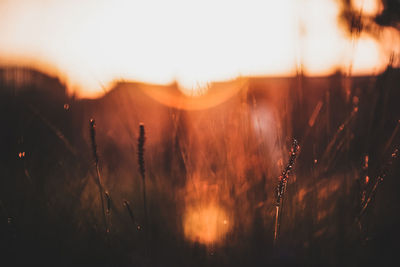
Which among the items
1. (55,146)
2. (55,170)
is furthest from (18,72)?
(55,170)

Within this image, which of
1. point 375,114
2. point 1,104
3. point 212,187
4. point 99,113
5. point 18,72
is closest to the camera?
point 375,114

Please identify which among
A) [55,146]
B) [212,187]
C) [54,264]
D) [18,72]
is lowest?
[54,264]

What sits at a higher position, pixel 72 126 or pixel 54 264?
pixel 72 126

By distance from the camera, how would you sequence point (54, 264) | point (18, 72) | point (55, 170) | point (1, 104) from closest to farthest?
point (54, 264), point (55, 170), point (18, 72), point (1, 104)

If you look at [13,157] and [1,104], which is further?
[1,104]

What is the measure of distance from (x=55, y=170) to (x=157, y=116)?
23.8 inches

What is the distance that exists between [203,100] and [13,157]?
1.12 meters

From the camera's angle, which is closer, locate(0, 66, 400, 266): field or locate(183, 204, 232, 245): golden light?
locate(0, 66, 400, 266): field

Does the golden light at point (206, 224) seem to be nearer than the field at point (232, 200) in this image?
No

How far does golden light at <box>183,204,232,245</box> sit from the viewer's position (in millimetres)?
905

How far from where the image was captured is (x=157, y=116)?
5.34 ft

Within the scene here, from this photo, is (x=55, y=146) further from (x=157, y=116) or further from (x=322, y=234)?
(x=322, y=234)

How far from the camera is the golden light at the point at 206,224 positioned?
2.97 feet

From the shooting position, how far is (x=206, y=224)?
0.96 metres
